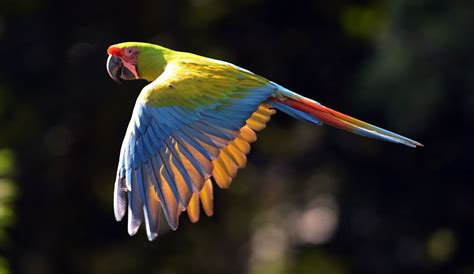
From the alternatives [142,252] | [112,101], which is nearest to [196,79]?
[112,101]

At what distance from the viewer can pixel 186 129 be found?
3.85 meters

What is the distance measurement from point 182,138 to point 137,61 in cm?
74

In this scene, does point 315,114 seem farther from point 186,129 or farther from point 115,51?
point 115,51

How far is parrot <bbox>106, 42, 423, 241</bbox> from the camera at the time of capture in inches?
143

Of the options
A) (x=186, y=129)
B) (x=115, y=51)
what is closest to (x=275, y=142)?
(x=115, y=51)

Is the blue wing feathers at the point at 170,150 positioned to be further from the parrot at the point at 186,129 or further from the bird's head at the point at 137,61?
the bird's head at the point at 137,61

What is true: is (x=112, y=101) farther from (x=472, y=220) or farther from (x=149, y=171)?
(x=149, y=171)

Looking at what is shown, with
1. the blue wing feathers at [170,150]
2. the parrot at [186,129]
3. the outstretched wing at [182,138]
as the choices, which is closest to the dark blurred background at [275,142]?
the parrot at [186,129]

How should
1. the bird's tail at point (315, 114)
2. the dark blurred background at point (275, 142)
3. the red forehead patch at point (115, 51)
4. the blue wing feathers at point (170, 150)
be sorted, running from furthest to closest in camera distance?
the dark blurred background at point (275, 142)
the red forehead patch at point (115, 51)
the bird's tail at point (315, 114)
the blue wing feathers at point (170, 150)

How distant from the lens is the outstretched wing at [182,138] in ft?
11.9

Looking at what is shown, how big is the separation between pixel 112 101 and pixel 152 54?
119 inches

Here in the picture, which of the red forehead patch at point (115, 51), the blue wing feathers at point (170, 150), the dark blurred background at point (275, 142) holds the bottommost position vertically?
the dark blurred background at point (275, 142)

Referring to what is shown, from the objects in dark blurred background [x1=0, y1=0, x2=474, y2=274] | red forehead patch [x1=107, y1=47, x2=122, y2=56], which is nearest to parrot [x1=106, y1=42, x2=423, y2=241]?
red forehead patch [x1=107, y1=47, x2=122, y2=56]

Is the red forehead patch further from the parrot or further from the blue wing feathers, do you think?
the blue wing feathers
